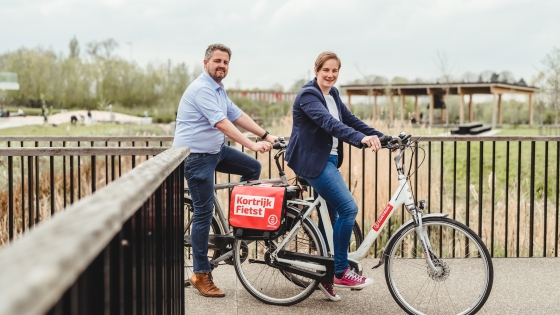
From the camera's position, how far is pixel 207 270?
479 cm

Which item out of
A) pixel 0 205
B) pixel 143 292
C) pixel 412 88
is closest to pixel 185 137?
pixel 143 292

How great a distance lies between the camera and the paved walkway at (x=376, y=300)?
4.55 meters

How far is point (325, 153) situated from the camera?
4.41 meters

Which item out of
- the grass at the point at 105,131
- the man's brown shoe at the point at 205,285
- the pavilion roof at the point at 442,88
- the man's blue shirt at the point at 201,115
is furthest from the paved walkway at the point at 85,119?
the man's blue shirt at the point at 201,115

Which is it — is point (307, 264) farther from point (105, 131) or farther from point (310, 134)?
point (105, 131)

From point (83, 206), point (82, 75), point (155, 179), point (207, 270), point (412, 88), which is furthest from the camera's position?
point (82, 75)

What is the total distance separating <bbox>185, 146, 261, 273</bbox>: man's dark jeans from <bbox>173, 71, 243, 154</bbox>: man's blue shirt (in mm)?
78

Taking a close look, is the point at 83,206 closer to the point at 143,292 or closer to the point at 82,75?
the point at 143,292

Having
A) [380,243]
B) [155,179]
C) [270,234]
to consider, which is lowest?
[380,243]

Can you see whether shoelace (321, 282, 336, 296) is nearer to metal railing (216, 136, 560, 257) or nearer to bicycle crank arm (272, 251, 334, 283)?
bicycle crank arm (272, 251, 334, 283)

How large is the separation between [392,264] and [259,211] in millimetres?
888

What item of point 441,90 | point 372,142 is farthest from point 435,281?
point 441,90

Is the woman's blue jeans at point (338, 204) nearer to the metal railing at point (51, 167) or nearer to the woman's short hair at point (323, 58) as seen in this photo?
the woman's short hair at point (323, 58)

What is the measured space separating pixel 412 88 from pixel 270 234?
127ft
